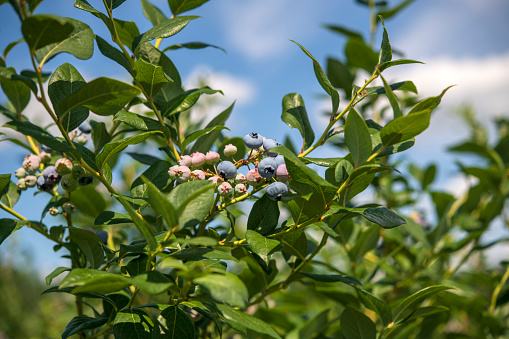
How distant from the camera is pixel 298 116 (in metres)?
0.83

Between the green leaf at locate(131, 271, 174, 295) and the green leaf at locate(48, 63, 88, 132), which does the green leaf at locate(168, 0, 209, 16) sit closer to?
the green leaf at locate(48, 63, 88, 132)

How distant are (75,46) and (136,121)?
0.54 ft

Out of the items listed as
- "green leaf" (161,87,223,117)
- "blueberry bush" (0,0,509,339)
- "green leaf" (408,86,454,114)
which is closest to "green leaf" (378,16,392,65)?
"blueberry bush" (0,0,509,339)

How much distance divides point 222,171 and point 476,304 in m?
1.22

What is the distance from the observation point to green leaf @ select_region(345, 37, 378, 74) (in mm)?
1253

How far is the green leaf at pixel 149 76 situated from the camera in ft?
2.40

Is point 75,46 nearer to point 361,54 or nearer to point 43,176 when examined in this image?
point 43,176

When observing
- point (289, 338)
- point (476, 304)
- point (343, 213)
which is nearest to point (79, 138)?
point (343, 213)

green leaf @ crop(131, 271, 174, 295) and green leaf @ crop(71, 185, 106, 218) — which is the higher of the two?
green leaf @ crop(71, 185, 106, 218)

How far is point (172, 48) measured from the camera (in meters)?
0.98

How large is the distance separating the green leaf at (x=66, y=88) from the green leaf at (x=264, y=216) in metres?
0.34

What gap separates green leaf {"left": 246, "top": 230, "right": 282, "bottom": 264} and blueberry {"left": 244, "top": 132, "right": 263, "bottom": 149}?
159 millimetres

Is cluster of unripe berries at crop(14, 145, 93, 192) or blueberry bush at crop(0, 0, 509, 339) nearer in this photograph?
blueberry bush at crop(0, 0, 509, 339)

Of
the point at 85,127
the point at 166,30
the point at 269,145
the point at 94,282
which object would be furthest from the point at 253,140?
the point at 85,127
